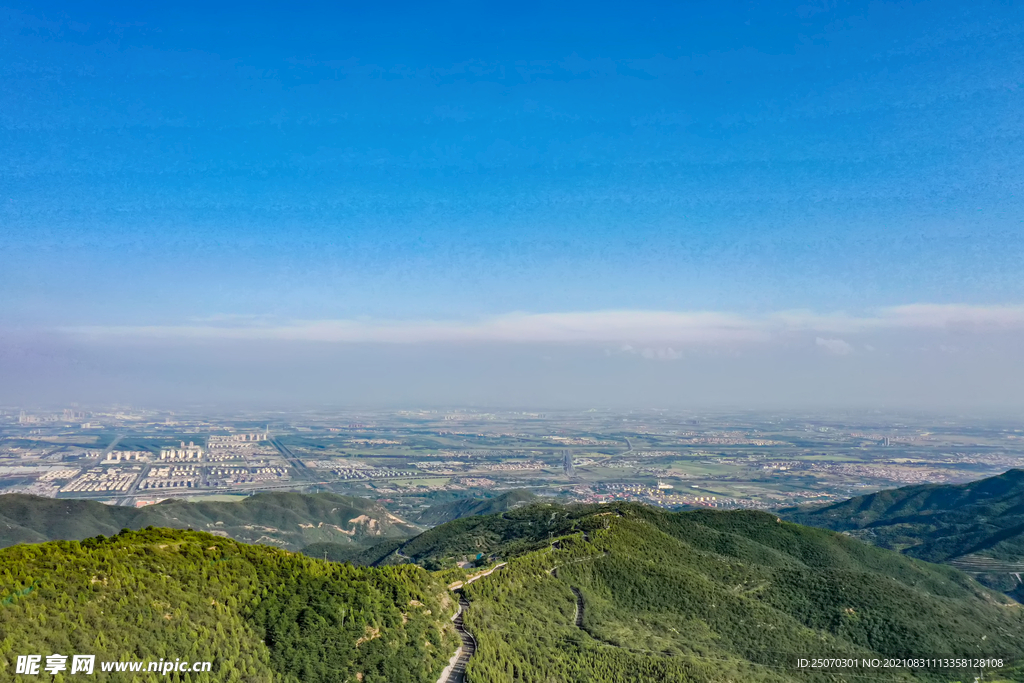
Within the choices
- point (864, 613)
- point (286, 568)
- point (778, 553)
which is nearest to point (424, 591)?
point (286, 568)

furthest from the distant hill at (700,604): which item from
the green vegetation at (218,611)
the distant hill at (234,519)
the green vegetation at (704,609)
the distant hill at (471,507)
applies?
the distant hill at (471,507)

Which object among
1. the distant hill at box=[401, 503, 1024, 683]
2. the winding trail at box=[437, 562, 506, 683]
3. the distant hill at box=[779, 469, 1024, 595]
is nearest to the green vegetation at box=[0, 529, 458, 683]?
the winding trail at box=[437, 562, 506, 683]

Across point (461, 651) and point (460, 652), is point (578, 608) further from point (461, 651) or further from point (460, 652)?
point (460, 652)

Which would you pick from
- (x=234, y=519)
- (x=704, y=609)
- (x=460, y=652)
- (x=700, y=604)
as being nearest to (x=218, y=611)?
(x=460, y=652)

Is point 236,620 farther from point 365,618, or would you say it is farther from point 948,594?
point 948,594

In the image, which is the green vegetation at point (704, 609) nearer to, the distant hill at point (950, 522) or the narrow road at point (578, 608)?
the narrow road at point (578, 608)
